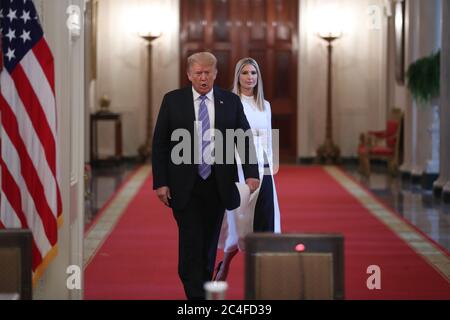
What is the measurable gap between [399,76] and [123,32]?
5.46 meters

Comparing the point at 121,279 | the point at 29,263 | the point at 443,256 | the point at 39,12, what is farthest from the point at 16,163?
the point at 443,256

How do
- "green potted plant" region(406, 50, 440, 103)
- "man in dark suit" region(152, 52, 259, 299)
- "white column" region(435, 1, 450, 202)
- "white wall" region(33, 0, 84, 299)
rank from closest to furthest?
"white wall" region(33, 0, 84, 299), "man in dark suit" region(152, 52, 259, 299), "white column" region(435, 1, 450, 202), "green potted plant" region(406, 50, 440, 103)

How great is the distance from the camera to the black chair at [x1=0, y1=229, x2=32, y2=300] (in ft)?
11.8

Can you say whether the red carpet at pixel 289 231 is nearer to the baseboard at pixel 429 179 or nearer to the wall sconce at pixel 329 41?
the baseboard at pixel 429 179

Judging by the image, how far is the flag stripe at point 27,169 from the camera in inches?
215

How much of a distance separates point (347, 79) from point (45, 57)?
14.7 metres

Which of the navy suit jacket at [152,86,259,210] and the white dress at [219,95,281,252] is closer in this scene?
the navy suit jacket at [152,86,259,210]

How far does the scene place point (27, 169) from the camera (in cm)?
547

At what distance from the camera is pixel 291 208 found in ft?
42.2

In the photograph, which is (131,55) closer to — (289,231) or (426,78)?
(426,78)

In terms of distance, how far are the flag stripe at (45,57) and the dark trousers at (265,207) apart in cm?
207

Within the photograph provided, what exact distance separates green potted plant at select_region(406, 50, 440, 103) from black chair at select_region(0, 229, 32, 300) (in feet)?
39.4

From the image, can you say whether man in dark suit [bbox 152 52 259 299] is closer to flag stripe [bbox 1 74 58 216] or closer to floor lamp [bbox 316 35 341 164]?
flag stripe [bbox 1 74 58 216]

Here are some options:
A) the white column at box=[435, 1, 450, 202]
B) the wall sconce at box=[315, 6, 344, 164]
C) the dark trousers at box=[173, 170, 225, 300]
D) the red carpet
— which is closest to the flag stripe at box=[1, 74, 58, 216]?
the dark trousers at box=[173, 170, 225, 300]
